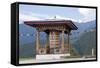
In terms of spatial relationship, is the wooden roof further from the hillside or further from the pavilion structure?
the hillside

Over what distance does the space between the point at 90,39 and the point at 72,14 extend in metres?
0.32

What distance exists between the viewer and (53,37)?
2527 mm

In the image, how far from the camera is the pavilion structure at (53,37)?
2469 millimetres

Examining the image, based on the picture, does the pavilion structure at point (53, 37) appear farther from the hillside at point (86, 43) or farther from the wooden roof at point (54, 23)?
the hillside at point (86, 43)

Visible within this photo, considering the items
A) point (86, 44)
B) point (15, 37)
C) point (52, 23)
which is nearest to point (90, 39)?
point (86, 44)

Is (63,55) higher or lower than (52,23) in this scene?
lower

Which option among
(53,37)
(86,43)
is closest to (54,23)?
(53,37)

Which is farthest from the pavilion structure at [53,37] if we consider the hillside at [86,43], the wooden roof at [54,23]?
the hillside at [86,43]

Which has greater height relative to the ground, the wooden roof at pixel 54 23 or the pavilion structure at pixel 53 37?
the wooden roof at pixel 54 23

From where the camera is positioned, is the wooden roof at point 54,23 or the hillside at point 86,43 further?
the hillside at point 86,43

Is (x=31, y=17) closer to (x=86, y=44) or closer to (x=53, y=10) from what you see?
(x=53, y=10)

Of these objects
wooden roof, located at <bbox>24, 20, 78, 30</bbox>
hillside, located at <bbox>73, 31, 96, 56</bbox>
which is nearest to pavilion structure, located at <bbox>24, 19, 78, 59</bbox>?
wooden roof, located at <bbox>24, 20, 78, 30</bbox>

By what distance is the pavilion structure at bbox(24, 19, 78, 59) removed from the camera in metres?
2.47
